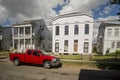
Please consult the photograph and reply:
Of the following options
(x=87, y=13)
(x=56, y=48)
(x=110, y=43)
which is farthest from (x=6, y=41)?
(x=110, y=43)

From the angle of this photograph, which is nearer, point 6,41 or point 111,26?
point 111,26

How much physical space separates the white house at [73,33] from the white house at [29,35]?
7682 mm

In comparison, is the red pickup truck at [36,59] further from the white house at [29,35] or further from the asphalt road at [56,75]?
the white house at [29,35]

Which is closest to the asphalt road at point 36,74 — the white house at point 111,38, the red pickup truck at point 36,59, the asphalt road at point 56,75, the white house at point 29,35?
the asphalt road at point 56,75

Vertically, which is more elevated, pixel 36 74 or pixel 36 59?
pixel 36 59

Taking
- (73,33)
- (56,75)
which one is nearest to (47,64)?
(56,75)

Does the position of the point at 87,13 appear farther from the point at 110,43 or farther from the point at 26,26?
the point at 26,26

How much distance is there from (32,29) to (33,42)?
142 inches

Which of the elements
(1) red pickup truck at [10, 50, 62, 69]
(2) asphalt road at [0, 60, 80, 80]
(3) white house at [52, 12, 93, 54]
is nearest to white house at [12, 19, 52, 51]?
(3) white house at [52, 12, 93, 54]

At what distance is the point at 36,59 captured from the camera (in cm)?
1571

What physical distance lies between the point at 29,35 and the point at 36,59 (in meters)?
22.2

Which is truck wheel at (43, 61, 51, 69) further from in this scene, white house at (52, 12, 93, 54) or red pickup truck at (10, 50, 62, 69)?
white house at (52, 12, 93, 54)

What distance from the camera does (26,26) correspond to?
37.3 metres

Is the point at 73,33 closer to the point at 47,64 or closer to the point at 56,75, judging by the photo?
the point at 47,64
